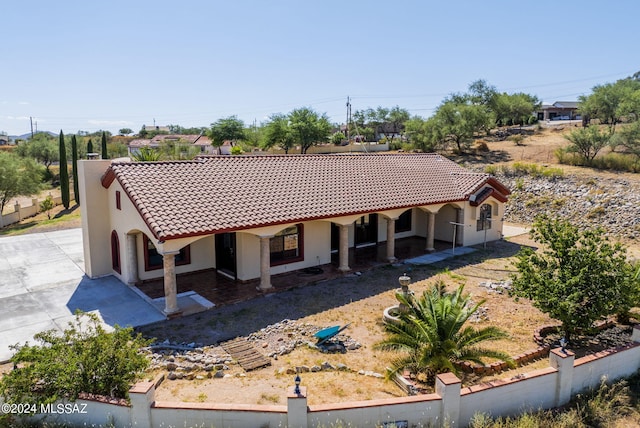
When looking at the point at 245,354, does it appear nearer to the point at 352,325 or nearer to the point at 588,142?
the point at 352,325

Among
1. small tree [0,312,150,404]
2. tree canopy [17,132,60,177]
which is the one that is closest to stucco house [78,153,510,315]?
small tree [0,312,150,404]

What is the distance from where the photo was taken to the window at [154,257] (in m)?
17.7

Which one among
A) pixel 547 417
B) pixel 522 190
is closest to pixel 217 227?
pixel 547 417

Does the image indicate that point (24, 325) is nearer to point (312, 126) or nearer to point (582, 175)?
point (582, 175)

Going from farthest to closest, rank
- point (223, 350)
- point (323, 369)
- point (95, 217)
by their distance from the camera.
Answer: point (95, 217)
point (223, 350)
point (323, 369)

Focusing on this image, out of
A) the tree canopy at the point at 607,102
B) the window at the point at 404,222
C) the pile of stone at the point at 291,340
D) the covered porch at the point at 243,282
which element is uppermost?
the tree canopy at the point at 607,102

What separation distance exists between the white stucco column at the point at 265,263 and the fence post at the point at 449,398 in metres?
9.10

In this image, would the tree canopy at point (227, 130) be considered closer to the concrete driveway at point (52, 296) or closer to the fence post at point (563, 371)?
the concrete driveway at point (52, 296)

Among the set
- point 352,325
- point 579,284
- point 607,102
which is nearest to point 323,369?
point 352,325

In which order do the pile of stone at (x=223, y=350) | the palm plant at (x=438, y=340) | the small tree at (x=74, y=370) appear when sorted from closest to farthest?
the small tree at (x=74, y=370), the palm plant at (x=438, y=340), the pile of stone at (x=223, y=350)

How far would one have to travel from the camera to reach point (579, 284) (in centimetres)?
1151

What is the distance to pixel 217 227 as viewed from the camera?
1491 cm

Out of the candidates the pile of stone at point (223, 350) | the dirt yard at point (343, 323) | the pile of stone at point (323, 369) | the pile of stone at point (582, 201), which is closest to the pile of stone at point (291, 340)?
the pile of stone at point (223, 350)

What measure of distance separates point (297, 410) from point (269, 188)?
11.7 m
